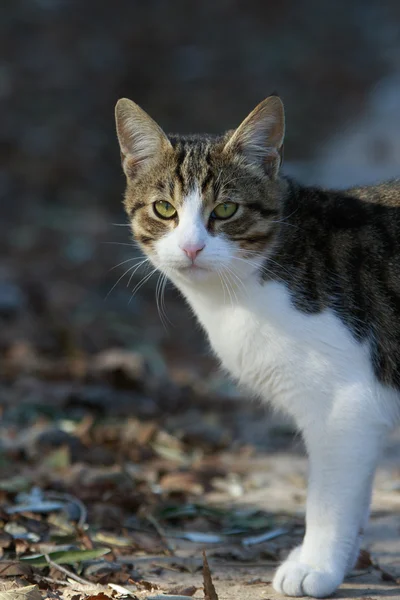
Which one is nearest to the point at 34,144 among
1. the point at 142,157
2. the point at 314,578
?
the point at 142,157

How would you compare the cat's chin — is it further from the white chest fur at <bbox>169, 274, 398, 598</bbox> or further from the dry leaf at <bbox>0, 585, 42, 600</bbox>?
the dry leaf at <bbox>0, 585, 42, 600</bbox>

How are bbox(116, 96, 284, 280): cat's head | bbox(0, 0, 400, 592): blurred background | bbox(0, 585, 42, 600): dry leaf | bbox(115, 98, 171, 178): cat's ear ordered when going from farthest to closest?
1. bbox(0, 0, 400, 592): blurred background
2. bbox(115, 98, 171, 178): cat's ear
3. bbox(116, 96, 284, 280): cat's head
4. bbox(0, 585, 42, 600): dry leaf

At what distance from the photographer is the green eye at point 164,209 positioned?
343cm

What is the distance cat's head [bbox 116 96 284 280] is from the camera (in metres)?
3.32

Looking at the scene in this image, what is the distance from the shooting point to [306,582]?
318cm

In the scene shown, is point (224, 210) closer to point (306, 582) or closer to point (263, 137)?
point (263, 137)

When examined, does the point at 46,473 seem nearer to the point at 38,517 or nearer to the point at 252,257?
the point at 38,517

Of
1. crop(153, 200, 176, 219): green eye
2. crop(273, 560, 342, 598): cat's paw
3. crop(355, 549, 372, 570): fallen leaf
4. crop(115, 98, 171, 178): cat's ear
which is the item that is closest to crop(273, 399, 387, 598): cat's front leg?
crop(273, 560, 342, 598): cat's paw

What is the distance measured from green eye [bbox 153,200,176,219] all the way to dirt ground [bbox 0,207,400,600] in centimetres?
141

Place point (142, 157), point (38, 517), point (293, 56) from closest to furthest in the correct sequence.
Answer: point (142, 157)
point (38, 517)
point (293, 56)

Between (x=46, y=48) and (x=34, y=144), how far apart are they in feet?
14.9

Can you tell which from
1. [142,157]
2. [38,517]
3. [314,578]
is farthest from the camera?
[38,517]

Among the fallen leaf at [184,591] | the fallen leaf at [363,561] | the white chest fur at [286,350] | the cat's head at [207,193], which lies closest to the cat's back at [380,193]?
the cat's head at [207,193]

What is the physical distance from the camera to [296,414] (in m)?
3.39
